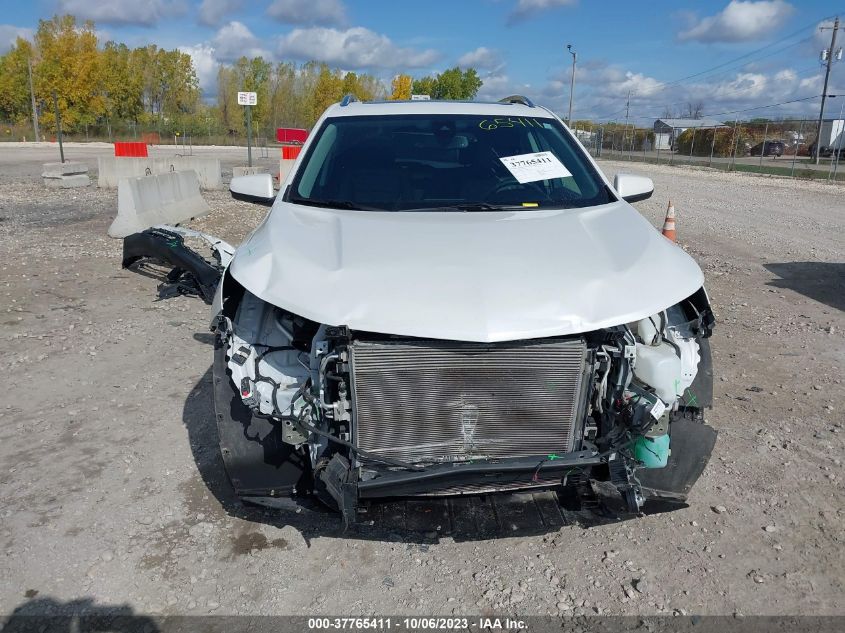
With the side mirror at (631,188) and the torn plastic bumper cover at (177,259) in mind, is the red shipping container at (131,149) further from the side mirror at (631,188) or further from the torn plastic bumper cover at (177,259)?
the side mirror at (631,188)

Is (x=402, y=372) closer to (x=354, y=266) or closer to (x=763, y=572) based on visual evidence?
(x=354, y=266)

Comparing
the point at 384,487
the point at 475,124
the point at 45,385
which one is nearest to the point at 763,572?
the point at 384,487

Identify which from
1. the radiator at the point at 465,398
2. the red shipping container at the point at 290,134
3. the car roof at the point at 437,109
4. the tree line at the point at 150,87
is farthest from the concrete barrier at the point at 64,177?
the tree line at the point at 150,87

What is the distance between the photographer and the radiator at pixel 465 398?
8.32 ft

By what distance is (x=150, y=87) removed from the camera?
6856 centimetres

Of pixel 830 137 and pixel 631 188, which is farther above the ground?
pixel 830 137

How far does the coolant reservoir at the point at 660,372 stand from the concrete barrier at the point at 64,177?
17.7m

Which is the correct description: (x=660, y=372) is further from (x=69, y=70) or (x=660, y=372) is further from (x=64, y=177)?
(x=69, y=70)

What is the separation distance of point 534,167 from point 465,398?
71.7 inches

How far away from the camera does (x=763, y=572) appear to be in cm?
293

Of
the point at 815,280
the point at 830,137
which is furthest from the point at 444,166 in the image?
the point at 830,137

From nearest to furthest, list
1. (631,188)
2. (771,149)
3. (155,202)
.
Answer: (631,188), (155,202), (771,149)

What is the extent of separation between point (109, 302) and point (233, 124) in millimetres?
72652

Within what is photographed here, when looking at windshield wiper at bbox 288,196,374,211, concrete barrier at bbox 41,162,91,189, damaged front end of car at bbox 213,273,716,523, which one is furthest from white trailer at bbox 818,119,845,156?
damaged front end of car at bbox 213,273,716,523
